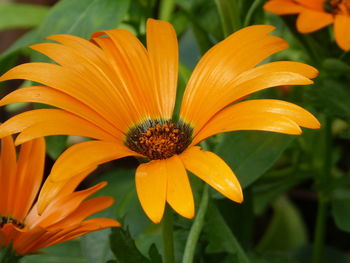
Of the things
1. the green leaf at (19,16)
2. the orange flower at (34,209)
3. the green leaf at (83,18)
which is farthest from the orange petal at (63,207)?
the green leaf at (19,16)

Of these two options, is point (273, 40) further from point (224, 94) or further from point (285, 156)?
point (285, 156)

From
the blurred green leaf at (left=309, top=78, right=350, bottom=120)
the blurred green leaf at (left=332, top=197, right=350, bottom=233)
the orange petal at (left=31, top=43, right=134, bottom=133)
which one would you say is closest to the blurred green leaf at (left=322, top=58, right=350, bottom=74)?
the blurred green leaf at (left=309, top=78, right=350, bottom=120)

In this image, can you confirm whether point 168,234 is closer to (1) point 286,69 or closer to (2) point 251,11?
(1) point 286,69

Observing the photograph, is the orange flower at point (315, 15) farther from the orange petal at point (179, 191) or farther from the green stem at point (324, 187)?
the orange petal at point (179, 191)

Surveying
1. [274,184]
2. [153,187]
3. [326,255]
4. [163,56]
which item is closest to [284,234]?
[326,255]

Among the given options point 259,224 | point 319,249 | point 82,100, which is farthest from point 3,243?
point 259,224

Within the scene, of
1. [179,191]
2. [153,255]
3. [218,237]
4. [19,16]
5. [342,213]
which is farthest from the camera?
[19,16]
